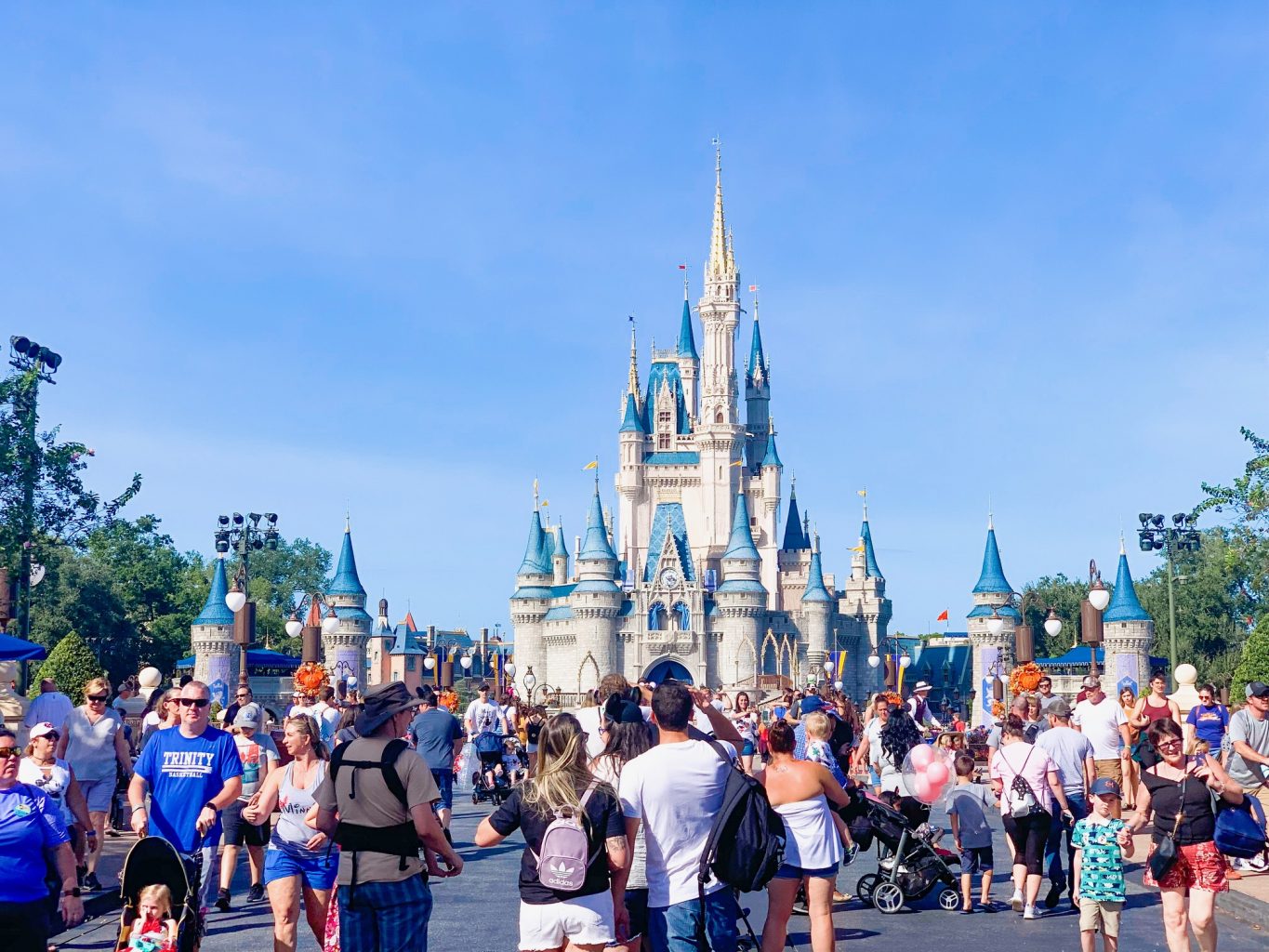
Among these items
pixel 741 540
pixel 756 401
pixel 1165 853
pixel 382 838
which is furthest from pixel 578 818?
pixel 756 401

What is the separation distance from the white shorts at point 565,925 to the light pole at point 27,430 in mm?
26656

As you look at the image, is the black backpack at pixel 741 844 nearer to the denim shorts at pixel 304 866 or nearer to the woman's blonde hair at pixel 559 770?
the woman's blonde hair at pixel 559 770

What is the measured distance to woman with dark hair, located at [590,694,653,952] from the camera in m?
7.20

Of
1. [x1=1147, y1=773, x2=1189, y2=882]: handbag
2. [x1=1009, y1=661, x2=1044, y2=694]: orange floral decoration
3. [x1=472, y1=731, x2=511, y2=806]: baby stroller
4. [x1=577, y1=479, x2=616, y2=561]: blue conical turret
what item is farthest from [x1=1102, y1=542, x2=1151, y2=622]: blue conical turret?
[x1=1147, y1=773, x2=1189, y2=882]: handbag

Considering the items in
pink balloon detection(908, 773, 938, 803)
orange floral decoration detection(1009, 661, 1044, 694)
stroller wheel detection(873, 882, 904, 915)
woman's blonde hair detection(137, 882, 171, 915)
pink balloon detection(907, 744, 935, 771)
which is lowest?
stroller wheel detection(873, 882, 904, 915)

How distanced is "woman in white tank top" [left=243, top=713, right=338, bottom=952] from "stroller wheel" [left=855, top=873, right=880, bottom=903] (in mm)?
4898

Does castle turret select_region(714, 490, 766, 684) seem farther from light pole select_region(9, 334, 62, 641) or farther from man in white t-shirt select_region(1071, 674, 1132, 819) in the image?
man in white t-shirt select_region(1071, 674, 1132, 819)

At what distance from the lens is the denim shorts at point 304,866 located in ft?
28.1

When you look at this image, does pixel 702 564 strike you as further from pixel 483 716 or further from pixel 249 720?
pixel 249 720

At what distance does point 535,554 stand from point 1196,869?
8353 centimetres

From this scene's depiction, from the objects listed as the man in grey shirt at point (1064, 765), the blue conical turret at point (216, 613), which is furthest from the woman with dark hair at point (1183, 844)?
the blue conical turret at point (216, 613)

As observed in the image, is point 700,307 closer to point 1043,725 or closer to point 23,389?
point 23,389

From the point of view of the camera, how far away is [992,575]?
79500mm

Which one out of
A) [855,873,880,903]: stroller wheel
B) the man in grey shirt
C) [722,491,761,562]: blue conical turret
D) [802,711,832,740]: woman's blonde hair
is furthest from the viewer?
[722,491,761,562]: blue conical turret
